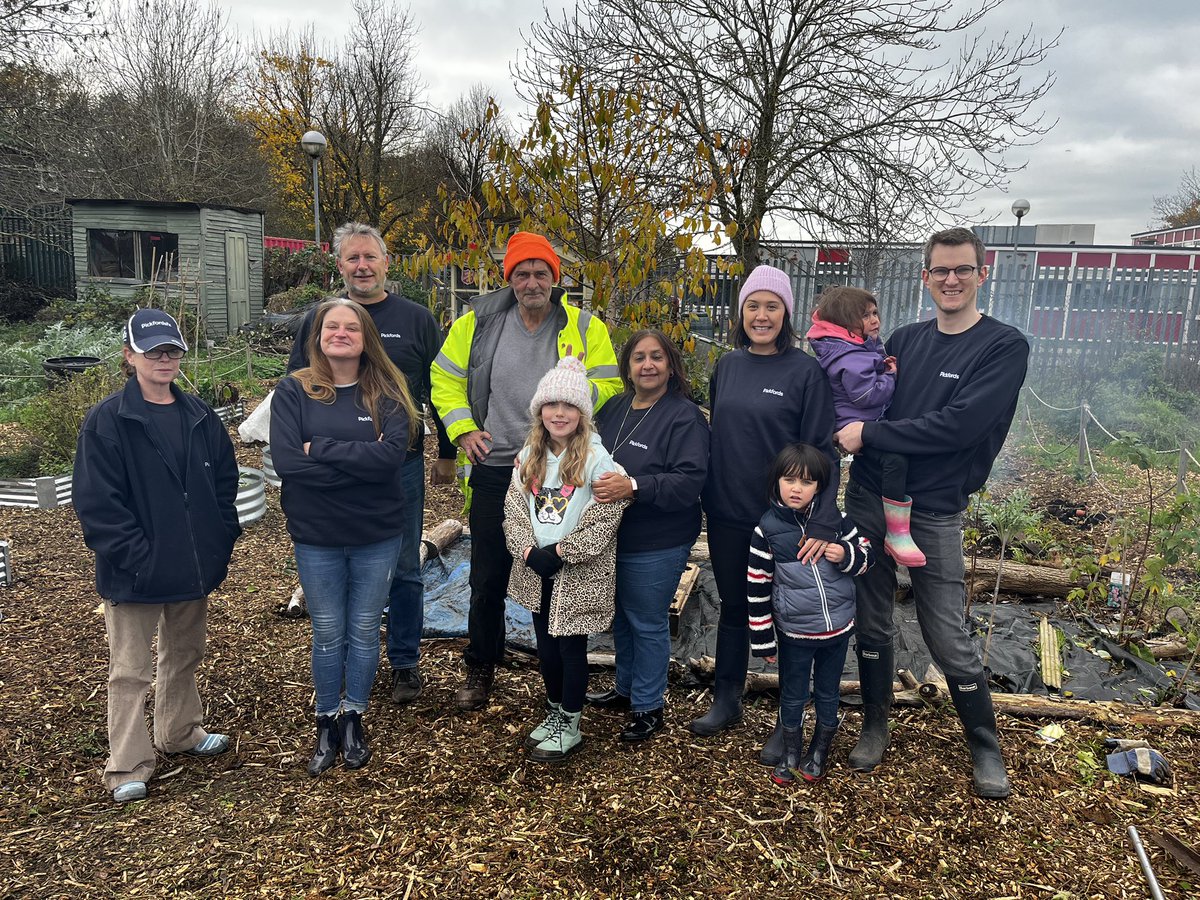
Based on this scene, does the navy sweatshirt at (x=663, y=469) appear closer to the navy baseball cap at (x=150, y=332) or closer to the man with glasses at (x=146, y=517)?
the man with glasses at (x=146, y=517)

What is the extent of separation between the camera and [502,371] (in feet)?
11.0

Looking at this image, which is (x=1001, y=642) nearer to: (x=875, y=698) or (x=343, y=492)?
(x=875, y=698)

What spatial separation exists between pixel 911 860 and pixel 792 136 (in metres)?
9.27

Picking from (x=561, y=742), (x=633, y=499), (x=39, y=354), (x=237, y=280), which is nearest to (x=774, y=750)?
(x=561, y=742)

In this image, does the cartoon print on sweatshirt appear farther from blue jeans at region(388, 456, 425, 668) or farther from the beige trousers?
the beige trousers

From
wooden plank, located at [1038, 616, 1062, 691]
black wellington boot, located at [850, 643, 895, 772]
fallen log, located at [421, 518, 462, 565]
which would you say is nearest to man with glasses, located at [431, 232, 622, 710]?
black wellington boot, located at [850, 643, 895, 772]

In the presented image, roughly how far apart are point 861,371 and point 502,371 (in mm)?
1451

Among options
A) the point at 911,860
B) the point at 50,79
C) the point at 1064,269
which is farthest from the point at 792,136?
the point at 50,79

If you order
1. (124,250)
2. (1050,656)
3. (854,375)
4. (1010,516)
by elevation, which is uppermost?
(124,250)

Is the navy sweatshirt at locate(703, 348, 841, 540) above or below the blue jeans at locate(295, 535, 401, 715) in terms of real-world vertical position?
above

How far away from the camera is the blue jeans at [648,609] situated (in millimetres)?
3117

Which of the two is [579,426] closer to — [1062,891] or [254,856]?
[254,856]

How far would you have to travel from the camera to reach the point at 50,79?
57.2ft

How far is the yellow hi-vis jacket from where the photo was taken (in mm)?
3338
